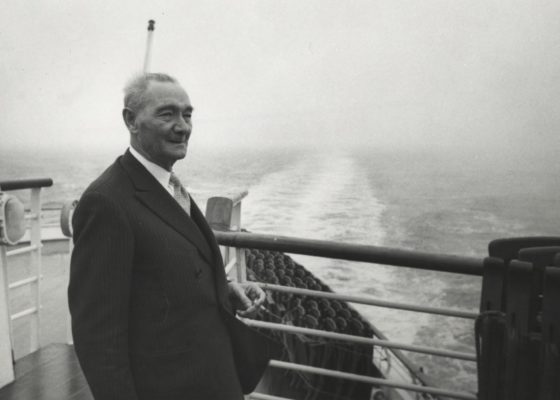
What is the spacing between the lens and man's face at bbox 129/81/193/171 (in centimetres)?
75

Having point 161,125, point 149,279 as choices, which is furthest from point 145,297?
point 161,125

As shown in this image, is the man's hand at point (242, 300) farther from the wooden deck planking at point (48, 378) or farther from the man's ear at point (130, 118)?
the wooden deck planking at point (48, 378)

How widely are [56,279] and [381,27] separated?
13.6 m

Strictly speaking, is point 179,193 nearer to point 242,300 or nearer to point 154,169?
point 154,169

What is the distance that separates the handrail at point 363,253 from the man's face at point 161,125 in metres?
0.50

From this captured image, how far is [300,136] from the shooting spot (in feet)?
55.7

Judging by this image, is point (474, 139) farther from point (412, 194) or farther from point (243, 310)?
point (243, 310)

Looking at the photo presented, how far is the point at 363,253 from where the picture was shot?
1136mm

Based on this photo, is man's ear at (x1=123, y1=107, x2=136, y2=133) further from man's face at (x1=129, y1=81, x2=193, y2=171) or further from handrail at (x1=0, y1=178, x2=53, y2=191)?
handrail at (x1=0, y1=178, x2=53, y2=191)

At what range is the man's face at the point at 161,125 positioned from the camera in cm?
75

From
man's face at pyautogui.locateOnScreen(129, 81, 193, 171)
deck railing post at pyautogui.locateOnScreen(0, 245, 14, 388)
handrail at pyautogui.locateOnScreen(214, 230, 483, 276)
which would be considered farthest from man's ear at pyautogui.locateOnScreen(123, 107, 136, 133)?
deck railing post at pyautogui.locateOnScreen(0, 245, 14, 388)

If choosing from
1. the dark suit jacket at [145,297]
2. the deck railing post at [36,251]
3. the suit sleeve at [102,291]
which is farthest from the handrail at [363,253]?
the deck railing post at [36,251]

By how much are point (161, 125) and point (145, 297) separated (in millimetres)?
269

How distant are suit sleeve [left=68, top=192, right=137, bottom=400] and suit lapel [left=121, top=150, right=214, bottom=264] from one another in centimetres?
7
